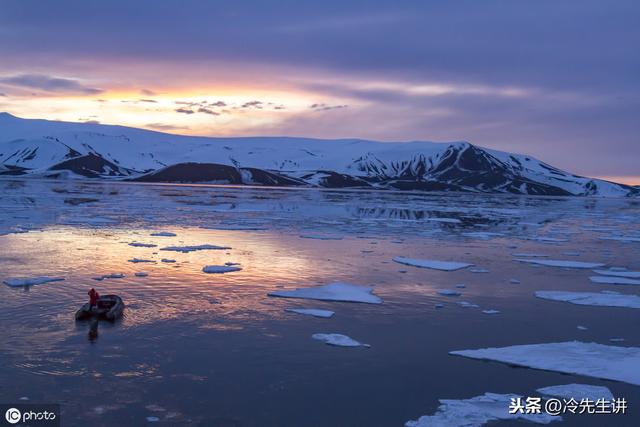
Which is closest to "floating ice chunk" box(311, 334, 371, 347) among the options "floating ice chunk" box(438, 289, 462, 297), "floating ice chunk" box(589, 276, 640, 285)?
"floating ice chunk" box(438, 289, 462, 297)

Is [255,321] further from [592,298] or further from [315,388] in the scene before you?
[592,298]

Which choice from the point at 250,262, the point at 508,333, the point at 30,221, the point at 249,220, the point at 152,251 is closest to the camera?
the point at 508,333

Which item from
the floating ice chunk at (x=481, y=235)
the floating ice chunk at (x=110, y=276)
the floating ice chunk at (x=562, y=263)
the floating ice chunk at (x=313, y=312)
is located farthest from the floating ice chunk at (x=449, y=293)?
the floating ice chunk at (x=481, y=235)

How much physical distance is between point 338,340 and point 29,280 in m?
8.83

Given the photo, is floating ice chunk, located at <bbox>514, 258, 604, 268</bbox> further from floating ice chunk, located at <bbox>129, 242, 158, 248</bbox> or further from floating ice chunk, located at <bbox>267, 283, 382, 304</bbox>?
floating ice chunk, located at <bbox>129, 242, 158, 248</bbox>

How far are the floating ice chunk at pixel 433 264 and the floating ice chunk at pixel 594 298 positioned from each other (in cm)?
417

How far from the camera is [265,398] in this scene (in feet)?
27.0

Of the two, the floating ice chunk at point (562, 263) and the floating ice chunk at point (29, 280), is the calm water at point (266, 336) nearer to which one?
the floating ice chunk at point (29, 280)

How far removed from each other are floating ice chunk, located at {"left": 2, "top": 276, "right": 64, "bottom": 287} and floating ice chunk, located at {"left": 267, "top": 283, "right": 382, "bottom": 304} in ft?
19.1

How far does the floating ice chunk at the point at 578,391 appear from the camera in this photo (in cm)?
859

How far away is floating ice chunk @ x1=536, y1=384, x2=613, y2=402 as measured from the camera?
859 centimetres

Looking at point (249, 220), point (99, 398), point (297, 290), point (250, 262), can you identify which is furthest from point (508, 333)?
point (249, 220)

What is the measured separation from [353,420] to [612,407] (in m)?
3.72

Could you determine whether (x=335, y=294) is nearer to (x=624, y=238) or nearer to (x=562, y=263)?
(x=562, y=263)
